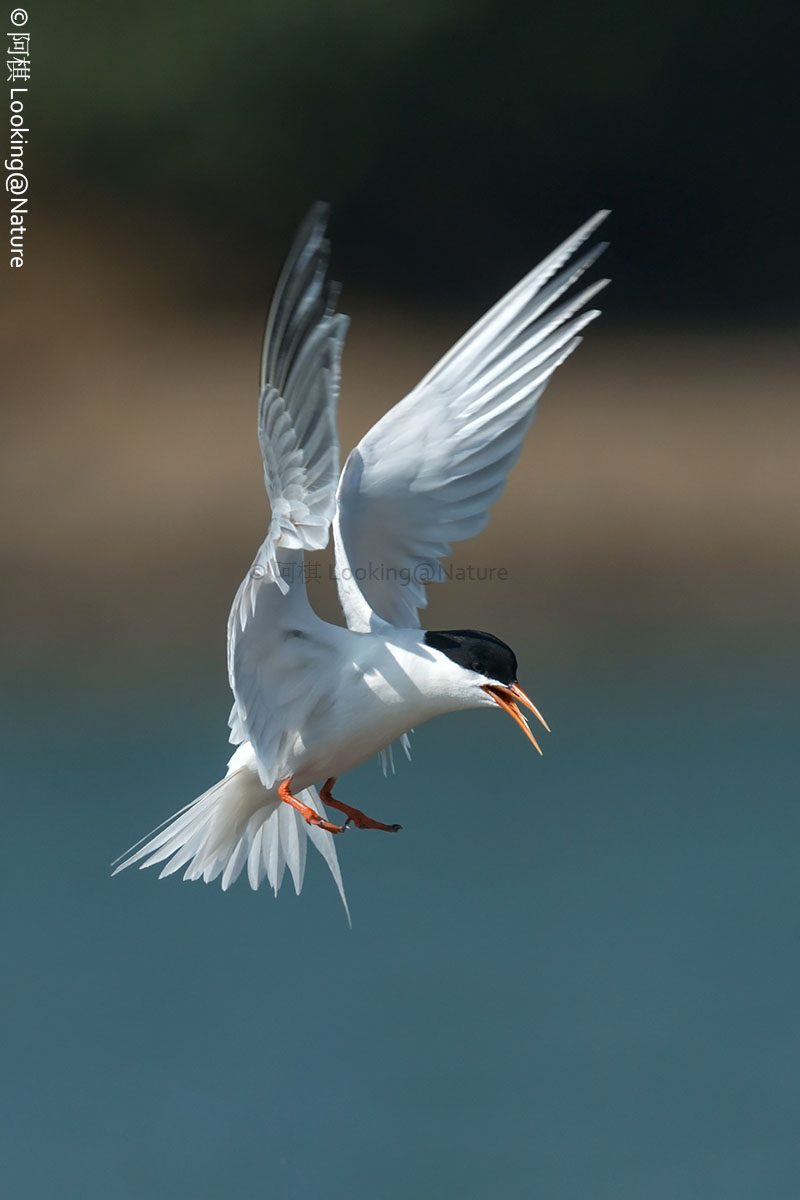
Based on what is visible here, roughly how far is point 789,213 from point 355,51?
257 cm

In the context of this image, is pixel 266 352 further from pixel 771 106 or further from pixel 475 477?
pixel 771 106

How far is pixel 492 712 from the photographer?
20.7 ft

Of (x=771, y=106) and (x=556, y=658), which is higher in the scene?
(x=771, y=106)

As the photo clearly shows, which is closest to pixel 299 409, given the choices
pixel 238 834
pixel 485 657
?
pixel 485 657

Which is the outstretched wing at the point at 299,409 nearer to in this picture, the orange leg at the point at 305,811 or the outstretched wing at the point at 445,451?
the orange leg at the point at 305,811

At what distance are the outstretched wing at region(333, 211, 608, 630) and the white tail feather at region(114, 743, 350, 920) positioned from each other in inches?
11.7

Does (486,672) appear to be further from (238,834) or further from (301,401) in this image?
(238,834)

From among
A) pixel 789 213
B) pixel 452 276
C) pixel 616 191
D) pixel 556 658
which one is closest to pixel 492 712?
pixel 556 658

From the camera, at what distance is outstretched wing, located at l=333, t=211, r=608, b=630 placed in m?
2.37

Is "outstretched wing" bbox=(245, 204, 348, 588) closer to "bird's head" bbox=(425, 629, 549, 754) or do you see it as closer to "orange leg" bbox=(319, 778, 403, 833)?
"bird's head" bbox=(425, 629, 549, 754)

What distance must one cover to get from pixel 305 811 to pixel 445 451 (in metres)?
0.56

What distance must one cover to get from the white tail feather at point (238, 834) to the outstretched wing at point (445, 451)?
297 millimetres

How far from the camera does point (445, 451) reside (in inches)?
97.3

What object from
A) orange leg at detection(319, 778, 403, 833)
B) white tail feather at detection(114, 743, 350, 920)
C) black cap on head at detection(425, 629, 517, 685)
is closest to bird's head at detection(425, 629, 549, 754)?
black cap on head at detection(425, 629, 517, 685)
